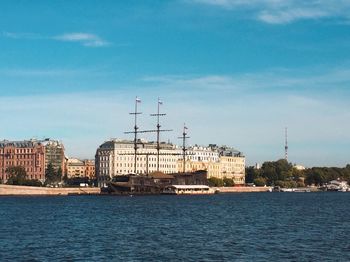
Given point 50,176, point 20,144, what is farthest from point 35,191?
point 20,144

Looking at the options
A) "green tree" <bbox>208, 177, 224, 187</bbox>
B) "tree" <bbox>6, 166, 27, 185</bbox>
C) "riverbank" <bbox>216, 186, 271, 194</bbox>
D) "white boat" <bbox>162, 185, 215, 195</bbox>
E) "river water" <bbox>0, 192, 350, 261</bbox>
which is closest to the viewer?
"river water" <bbox>0, 192, 350, 261</bbox>

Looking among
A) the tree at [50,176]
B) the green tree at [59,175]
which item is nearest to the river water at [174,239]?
the tree at [50,176]

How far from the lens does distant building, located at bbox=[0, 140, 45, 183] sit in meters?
183

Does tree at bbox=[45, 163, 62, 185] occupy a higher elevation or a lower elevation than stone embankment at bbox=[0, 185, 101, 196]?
higher

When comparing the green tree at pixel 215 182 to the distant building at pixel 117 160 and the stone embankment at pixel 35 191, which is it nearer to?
the distant building at pixel 117 160

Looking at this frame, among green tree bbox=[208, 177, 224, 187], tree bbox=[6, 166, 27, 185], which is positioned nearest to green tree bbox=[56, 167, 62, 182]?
tree bbox=[6, 166, 27, 185]

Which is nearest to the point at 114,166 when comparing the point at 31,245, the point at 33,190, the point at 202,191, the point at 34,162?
the point at 34,162

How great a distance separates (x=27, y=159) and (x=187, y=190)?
5164 cm

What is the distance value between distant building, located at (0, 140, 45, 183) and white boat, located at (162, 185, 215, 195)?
45925mm

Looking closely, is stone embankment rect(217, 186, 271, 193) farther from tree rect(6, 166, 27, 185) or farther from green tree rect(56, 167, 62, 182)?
tree rect(6, 166, 27, 185)

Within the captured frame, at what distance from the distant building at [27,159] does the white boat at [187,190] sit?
4592cm

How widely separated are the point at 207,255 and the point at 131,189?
11094cm

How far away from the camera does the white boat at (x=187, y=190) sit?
15175 cm

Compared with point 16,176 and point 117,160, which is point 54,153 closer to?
point 117,160
